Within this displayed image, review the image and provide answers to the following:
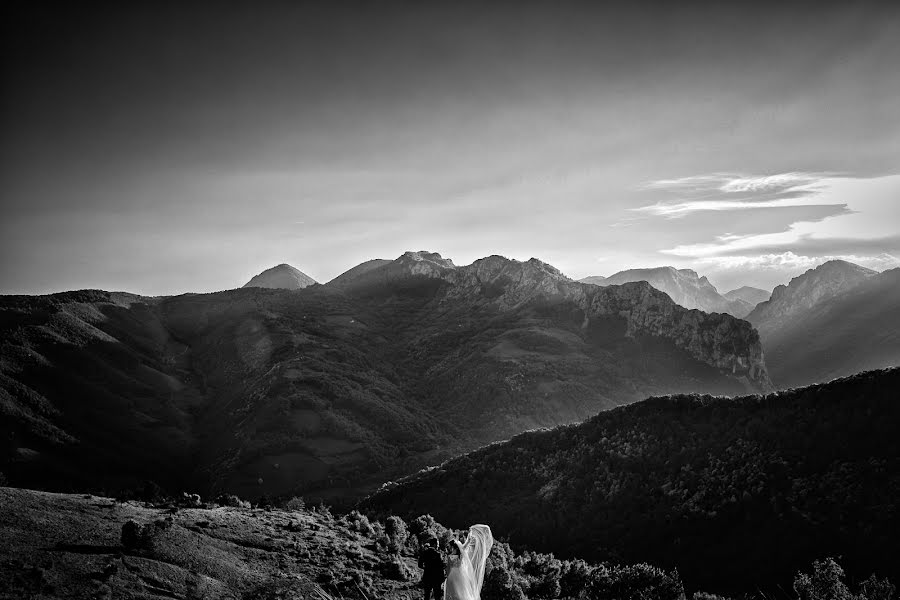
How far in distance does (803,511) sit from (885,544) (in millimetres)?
7562

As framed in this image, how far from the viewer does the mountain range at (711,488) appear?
151 ft

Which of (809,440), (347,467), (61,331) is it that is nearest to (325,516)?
(809,440)

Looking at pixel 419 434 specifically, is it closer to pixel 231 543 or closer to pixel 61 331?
pixel 61 331

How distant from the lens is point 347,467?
157875 millimetres

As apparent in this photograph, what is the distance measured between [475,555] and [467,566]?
1.88 feet

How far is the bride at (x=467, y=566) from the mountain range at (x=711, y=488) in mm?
38419

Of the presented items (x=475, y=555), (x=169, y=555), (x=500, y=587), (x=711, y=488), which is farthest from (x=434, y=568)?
(x=711, y=488)

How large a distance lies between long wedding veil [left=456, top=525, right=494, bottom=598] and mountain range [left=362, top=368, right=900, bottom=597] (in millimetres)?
38356

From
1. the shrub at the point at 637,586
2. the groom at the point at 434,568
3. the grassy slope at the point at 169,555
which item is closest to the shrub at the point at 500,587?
the grassy slope at the point at 169,555

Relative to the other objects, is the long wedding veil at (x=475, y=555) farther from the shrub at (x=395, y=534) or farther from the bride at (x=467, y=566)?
the shrub at (x=395, y=534)

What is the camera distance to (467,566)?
49.1 ft

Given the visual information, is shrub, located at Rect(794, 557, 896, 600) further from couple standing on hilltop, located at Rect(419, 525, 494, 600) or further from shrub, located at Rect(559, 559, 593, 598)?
couple standing on hilltop, located at Rect(419, 525, 494, 600)

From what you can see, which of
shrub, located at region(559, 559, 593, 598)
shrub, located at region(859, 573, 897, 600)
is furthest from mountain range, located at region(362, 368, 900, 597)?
shrub, located at region(859, 573, 897, 600)

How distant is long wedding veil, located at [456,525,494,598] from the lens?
15008 mm
